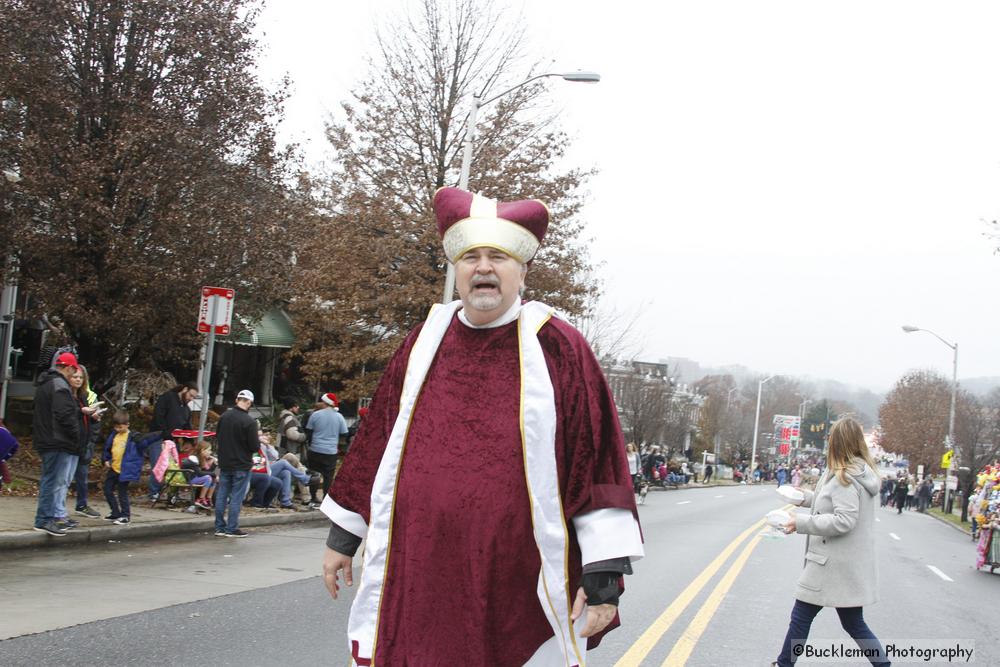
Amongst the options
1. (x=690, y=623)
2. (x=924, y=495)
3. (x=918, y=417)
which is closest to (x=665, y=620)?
(x=690, y=623)

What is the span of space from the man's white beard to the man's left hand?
0.90 meters

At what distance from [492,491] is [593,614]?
456 mm

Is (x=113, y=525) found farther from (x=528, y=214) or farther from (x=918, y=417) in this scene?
(x=918, y=417)

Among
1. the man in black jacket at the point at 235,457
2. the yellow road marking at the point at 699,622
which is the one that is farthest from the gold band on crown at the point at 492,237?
the man in black jacket at the point at 235,457

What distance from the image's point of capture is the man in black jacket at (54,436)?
30.5 feet

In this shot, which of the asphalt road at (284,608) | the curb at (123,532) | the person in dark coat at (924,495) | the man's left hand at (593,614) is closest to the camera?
the man's left hand at (593,614)

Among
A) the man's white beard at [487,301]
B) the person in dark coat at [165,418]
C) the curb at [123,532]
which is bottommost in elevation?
the curb at [123,532]

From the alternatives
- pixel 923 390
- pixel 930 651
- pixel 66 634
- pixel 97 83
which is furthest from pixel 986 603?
pixel 923 390

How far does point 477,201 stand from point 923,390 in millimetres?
74924

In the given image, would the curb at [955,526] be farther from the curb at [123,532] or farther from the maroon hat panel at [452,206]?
the maroon hat panel at [452,206]

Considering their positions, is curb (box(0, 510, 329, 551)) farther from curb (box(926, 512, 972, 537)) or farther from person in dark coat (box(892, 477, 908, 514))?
person in dark coat (box(892, 477, 908, 514))

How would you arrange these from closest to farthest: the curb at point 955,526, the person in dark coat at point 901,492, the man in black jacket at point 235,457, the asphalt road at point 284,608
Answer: the asphalt road at point 284,608 < the man in black jacket at point 235,457 < the curb at point 955,526 < the person in dark coat at point 901,492

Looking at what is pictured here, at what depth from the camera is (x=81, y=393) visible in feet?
33.6

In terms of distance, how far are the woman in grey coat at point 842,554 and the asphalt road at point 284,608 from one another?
111 cm
